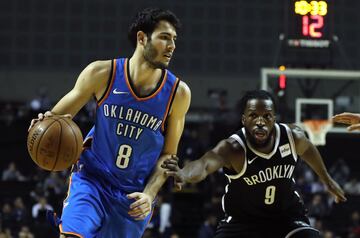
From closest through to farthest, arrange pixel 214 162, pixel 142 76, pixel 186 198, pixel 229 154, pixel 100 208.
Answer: pixel 100 208 → pixel 142 76 → pixel 214 162 → pixel 229 154 → pixel 186 198

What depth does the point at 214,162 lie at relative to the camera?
5324 mm

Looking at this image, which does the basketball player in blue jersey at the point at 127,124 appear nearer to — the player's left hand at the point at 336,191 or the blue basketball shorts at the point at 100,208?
the blue basketball shorts at the point at 100,208

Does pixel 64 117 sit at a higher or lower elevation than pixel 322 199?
higher

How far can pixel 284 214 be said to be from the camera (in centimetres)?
553

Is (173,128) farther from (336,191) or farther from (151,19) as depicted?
(336,191)

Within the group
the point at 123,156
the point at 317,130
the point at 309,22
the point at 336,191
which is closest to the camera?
the point at 123,156

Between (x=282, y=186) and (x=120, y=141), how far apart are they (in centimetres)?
138

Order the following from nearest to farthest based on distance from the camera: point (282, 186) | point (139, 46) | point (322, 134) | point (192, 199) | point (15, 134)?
point (139, 46) → point (282, 186) → point (322, 134) → point (192, 199) → point (15, 134)

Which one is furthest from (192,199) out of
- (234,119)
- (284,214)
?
(284,214)

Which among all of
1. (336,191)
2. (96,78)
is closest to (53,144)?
(96,78)

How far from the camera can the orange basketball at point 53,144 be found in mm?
4664

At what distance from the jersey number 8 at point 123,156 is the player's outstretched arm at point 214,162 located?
416 mm

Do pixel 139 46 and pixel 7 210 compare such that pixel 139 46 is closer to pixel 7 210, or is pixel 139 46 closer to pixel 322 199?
pixel 7 210

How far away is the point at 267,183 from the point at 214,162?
487mm
